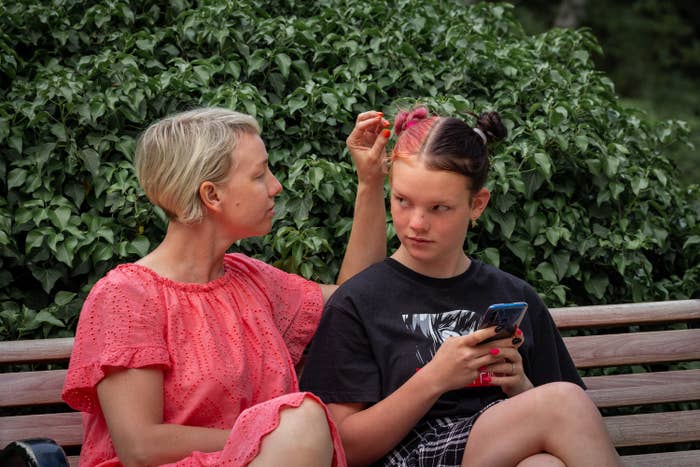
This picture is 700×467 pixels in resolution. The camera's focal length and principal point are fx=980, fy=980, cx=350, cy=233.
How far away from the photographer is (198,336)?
2459mm

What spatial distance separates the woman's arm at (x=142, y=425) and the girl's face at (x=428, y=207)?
733mm

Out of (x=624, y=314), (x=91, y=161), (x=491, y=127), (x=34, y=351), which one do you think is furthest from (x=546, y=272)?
(x=34, y=351)

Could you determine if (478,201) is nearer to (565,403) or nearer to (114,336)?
(565,403)

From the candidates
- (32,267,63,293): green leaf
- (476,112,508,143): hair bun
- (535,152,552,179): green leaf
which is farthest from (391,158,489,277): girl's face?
(32,267,63,293): green leaf

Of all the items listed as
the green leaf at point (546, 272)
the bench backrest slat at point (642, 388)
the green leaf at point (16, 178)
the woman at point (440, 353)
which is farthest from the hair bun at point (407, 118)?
the green leaf at point (16, 178)

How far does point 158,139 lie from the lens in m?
2.50

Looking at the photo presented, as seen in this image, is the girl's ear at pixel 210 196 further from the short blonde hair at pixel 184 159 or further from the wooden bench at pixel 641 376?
the wooden bench at pixel 641 376

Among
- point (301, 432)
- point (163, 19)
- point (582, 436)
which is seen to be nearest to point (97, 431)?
point (301, 432)

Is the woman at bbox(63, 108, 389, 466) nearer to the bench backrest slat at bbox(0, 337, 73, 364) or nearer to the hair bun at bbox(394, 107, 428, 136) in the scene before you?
the hair bun at bbox(394, 107, 428, 136)

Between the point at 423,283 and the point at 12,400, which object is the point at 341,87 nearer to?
the point at 423,283

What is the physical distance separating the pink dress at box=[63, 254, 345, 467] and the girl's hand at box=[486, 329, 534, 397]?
480 millimetres

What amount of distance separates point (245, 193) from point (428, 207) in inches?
18.7

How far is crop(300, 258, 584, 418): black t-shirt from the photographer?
2.57 m

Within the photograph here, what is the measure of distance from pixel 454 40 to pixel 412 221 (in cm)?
155
